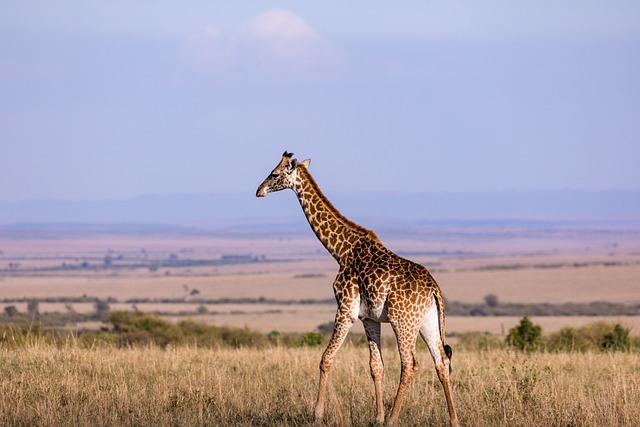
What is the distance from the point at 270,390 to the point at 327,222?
2295mm

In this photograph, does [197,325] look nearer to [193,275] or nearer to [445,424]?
[445,424]

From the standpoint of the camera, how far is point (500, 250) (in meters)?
191

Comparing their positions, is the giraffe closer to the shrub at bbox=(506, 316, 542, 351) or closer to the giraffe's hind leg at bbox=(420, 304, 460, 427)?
the giraffe's hind leg at bbox=(420, 304, 460, 427)

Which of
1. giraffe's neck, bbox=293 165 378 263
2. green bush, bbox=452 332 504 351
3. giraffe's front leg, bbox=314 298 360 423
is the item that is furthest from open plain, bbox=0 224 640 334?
giraffe's front leg, bbox=314 298 360 423

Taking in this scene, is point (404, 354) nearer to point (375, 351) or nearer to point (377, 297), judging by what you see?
point (377, 297)

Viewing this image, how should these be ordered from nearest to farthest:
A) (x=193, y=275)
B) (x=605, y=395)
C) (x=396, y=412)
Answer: (x=396, y=412), (x=605, y=395), (x=193, y=275)

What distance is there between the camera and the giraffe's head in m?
12.0

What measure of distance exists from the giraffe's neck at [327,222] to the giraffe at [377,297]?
0.03 feet

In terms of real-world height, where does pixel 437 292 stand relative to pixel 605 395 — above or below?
above

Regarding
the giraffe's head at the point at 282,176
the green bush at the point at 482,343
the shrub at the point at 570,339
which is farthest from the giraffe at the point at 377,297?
the shrub at the point at 570,339

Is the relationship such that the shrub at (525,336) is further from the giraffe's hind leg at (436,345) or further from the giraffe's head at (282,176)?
the giraffe's hind leg at (436,345)

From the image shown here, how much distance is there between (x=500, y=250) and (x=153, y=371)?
17918 cm

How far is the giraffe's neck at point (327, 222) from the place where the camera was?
11.8 meters

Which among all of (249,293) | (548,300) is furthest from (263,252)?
(548,300)
